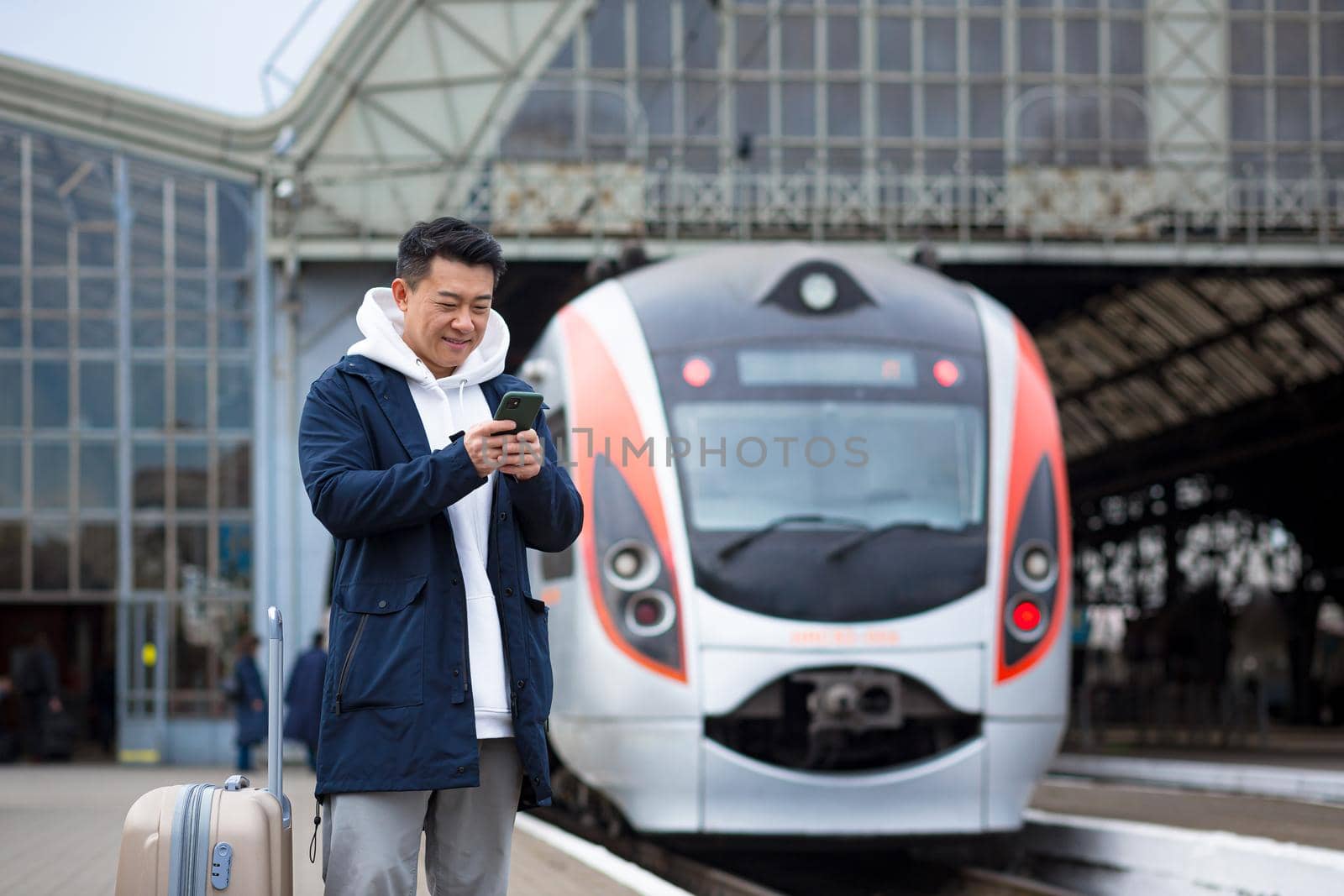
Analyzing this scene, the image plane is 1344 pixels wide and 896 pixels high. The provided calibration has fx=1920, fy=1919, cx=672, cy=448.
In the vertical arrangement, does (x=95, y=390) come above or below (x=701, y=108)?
below

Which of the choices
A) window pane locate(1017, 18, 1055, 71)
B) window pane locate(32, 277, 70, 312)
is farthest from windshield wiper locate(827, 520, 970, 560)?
window pane locate(1017, 18, 1055, 71)

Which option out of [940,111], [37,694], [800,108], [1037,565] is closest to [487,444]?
[1037,565]

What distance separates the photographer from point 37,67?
20328mm

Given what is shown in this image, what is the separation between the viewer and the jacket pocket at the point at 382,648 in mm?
3418

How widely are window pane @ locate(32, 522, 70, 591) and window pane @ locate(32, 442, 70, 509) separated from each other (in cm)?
26

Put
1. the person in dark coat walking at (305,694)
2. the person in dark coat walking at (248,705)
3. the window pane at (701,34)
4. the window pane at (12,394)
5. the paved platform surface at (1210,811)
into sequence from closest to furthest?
the paved platform surface at (1210,811)
the person in dark coat walking at (305,694)
the person in dark coat walking at (248,705)
the window pane at (12,394)
the window pane at (701,34)

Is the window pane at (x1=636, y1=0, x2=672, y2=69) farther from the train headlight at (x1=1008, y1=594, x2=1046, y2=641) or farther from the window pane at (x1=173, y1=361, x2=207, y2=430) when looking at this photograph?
the train headlight at (x1=1008, y1=594, x2=1046, y2=641)

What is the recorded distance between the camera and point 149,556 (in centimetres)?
2142

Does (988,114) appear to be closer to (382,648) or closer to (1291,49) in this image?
(1291,49)

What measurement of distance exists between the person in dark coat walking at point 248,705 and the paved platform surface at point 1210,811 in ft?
25.3

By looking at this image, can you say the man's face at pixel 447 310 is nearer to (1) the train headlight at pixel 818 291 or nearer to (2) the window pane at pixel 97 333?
(1) the train headlight at pixel 818 291

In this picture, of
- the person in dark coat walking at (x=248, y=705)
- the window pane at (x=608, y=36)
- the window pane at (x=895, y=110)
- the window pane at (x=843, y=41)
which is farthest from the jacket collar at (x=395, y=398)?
the window pane at (x=843, y=41)

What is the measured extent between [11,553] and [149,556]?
160cm

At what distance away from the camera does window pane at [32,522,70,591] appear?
21.6 m
